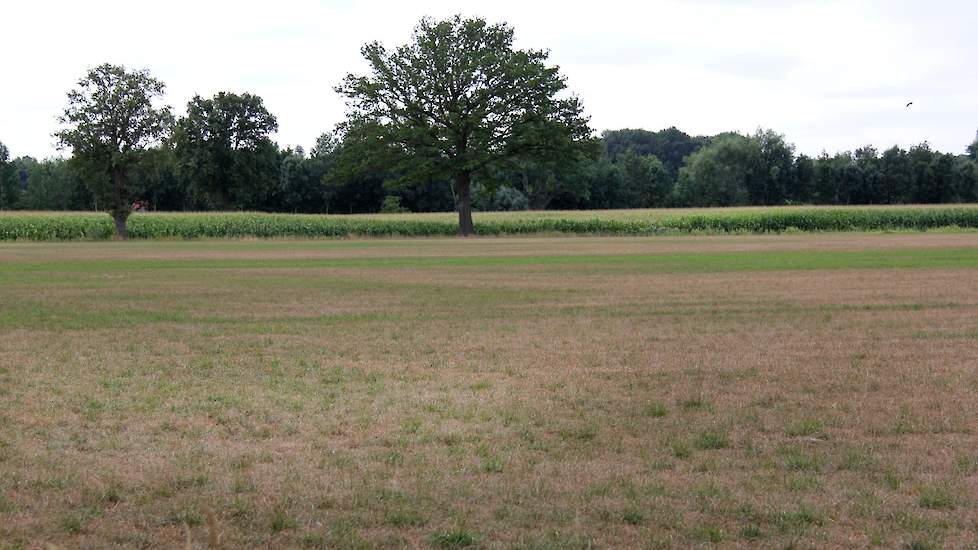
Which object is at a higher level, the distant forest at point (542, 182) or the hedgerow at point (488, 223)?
the distant forest at point (542, 182)

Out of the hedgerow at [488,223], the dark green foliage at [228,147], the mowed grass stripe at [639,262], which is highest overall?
the dark green foliage at [228,147]

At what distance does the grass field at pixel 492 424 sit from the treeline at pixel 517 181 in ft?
247

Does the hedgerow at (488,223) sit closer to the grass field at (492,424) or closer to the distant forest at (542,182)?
the distant forest at (542,182)

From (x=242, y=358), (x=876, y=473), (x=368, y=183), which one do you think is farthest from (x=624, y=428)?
(x=368, y=183)

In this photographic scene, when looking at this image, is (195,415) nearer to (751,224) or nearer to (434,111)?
(434,111)

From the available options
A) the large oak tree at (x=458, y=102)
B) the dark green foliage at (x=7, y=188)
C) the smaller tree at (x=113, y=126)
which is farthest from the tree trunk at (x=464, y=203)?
the dark green foliage at (x=7, y=188)

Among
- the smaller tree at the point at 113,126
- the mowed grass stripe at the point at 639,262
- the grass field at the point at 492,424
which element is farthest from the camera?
Result: the smaller tree at the point at 113,126

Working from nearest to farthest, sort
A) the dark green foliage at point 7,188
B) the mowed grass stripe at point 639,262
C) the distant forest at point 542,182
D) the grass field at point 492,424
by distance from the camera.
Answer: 1. the grass field at point 492,424
2. the mowed grass stripe at point 639,262
3. the distant forest at point 542,182
4. the dark green foliage at point 7,188

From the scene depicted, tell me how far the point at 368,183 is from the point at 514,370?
97649 mm

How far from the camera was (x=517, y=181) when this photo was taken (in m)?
120

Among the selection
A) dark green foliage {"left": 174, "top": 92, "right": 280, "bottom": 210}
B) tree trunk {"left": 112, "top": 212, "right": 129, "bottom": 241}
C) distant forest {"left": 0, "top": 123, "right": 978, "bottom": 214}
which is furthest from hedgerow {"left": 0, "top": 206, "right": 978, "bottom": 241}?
distant forest {"left": 0, "top": 123, "right": 978, "bottom": 214}

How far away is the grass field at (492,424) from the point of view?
6.20 m

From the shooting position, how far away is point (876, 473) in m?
7.30

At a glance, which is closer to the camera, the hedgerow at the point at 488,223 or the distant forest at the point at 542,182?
the hedgerow at the point at 488,223
